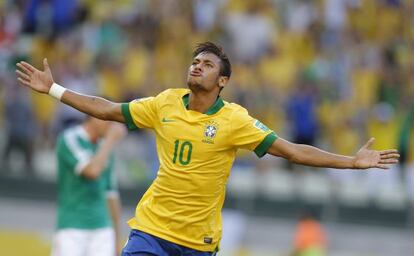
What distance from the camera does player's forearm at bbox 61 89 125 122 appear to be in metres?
8.12

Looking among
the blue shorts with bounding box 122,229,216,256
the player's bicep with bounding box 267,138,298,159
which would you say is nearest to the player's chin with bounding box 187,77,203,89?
the player's bicep with bounding box 267,138,298,159

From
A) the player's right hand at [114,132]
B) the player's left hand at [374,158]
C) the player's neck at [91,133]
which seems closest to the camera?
the player's left hand at [374,158]

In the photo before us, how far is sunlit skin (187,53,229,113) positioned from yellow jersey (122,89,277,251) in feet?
0.19

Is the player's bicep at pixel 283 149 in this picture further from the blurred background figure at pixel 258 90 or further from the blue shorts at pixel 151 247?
the blurred background figure at pixel 258 90

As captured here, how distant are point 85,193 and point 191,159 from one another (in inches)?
114

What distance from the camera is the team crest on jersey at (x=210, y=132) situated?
7.96 metres

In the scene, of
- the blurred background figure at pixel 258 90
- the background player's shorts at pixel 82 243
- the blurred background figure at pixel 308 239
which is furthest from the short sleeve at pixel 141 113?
the blurred background figure at pixel 258 90

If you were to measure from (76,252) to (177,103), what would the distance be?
2982 millimetres

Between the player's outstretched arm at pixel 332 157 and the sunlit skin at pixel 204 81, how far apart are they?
0.58m

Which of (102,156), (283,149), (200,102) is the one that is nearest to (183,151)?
(200,102)

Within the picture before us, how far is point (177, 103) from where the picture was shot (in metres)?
8.09

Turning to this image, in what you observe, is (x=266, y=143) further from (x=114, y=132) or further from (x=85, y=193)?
(x=85, y=193)

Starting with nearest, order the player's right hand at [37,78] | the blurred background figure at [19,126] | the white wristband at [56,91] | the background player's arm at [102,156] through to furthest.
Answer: the player's right hand at [37,78] → the white wristband at [56,91] → the background player's arm at [102,156] → the blurred background figure at [19,126]

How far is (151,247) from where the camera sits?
7.96 metres
